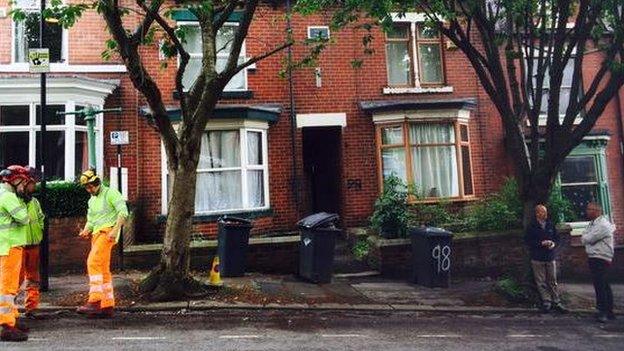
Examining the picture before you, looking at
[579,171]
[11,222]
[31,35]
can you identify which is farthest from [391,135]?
[11,222]

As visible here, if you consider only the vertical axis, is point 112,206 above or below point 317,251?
above

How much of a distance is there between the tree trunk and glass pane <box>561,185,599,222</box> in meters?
10.7

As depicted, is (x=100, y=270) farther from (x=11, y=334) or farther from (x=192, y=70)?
(x=192, y=70)

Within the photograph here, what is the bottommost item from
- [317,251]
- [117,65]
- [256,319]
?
[256,319]

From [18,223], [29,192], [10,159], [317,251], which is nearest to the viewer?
[18,223]

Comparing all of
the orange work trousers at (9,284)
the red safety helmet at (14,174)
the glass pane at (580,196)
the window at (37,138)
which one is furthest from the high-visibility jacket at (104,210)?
the glass pane at (580,196)

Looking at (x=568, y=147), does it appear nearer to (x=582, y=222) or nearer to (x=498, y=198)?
(x=498, y=198)

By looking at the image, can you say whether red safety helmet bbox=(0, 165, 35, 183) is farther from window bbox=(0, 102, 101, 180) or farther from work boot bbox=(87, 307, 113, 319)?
window bbox=(0, 102, 101, 180)

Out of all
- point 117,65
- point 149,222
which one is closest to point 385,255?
point 149,222

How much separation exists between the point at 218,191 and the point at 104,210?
18.4 ft

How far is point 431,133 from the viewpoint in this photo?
44.8 feet

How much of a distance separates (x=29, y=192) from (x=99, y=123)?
19.0 ft

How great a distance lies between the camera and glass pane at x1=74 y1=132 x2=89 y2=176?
11.9 meters

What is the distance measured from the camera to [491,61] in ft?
30.6
